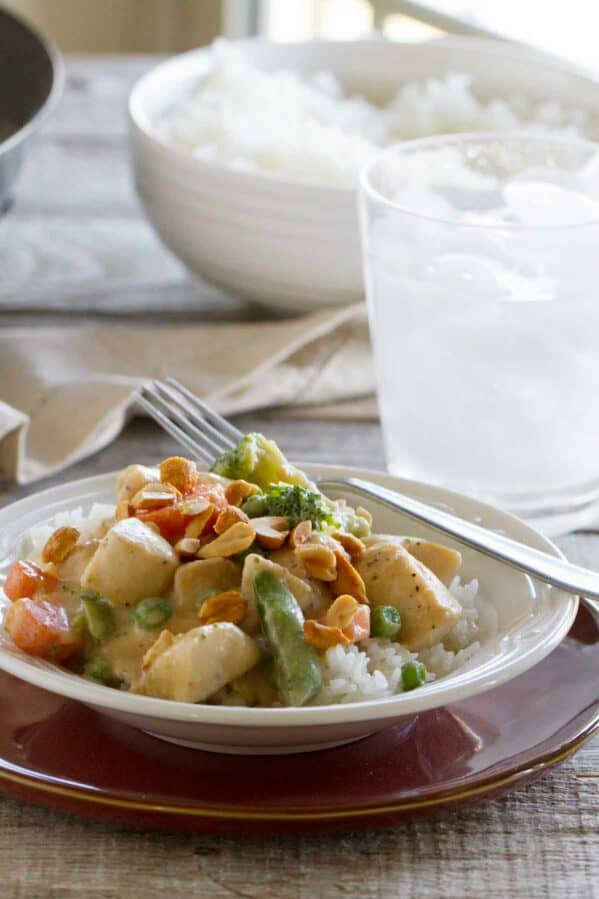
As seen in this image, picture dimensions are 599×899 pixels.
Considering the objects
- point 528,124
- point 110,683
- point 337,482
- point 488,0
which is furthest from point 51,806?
point 488,0

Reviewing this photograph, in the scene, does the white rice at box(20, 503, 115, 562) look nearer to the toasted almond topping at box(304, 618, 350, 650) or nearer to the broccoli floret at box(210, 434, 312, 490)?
the broccoli floret at box(210, 434, 312, 490)

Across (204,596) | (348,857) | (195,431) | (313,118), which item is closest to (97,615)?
(204,596)

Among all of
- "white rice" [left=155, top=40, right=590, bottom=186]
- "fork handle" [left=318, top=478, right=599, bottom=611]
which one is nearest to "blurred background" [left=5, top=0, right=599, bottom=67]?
"white rice" [left=155, top=40, right=590, bottom=186]

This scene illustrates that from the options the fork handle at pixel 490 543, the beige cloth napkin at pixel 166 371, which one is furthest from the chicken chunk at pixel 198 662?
the beige cloth napkin at pixel 166 371

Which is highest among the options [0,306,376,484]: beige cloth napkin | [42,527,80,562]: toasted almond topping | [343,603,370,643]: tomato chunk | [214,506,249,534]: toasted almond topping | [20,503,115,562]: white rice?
[214,506,249,534]: toasted almond topping

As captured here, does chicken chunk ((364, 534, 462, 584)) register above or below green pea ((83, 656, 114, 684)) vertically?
above
